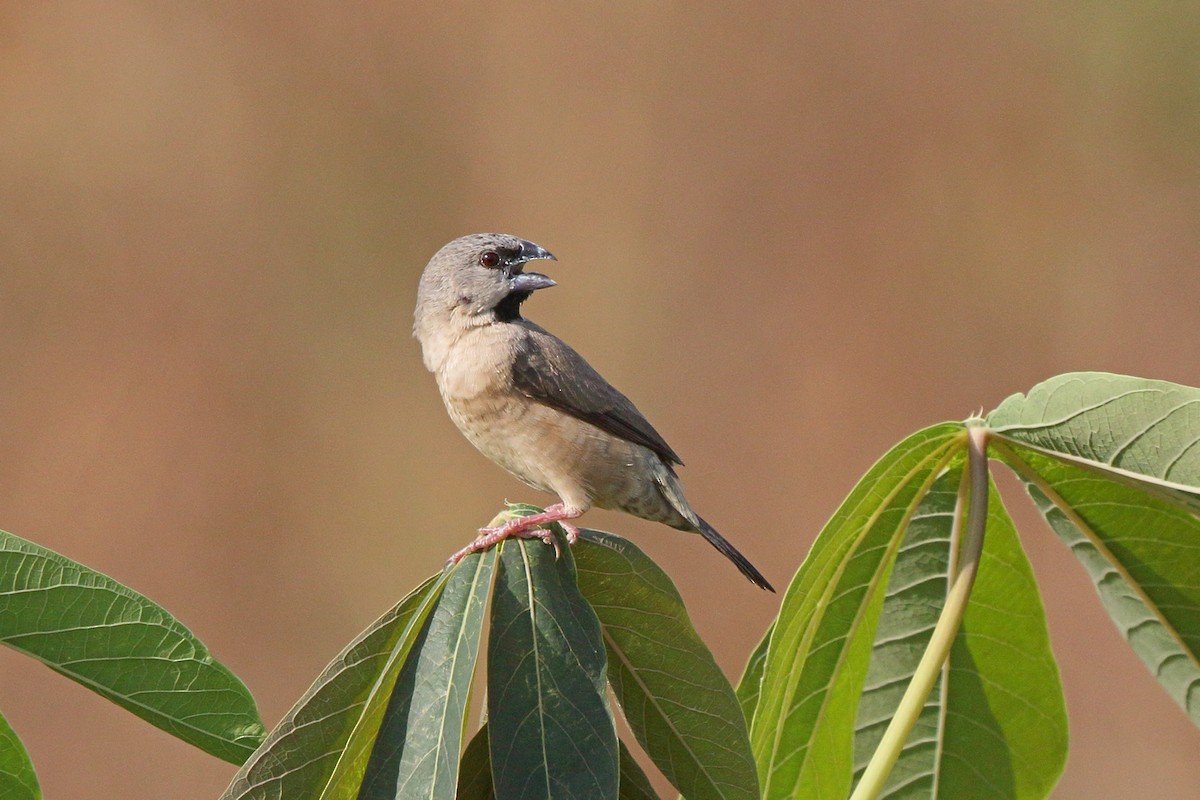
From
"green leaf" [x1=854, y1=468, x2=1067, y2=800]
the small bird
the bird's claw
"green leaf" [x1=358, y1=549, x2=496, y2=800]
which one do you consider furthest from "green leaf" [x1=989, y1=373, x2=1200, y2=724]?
the small bird

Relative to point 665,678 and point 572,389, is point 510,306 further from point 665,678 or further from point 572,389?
point 665,678

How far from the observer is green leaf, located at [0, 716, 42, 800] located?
1502 millimetres

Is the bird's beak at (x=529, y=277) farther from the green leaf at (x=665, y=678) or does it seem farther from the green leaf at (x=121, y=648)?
the green leaf at (x=121, y=648)

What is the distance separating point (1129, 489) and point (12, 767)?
170 centimetres

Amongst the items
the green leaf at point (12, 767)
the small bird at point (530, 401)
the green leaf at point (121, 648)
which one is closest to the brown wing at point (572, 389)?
the small bird at point (530, 401)

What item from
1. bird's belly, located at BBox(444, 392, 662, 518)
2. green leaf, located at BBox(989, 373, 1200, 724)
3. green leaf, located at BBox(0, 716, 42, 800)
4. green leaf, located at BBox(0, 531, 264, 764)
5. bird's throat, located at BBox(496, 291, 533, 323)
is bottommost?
green leaf, located at BBox(0, 716, 42, 800)

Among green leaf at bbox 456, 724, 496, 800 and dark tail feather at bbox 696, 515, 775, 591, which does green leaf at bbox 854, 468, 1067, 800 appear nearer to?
green leaf at bbox 456, 724, 496, 800

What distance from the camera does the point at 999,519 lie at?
2.01 meters

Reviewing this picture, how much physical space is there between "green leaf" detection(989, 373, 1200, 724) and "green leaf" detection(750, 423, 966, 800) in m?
0.16

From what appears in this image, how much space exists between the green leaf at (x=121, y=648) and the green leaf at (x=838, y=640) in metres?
0.81

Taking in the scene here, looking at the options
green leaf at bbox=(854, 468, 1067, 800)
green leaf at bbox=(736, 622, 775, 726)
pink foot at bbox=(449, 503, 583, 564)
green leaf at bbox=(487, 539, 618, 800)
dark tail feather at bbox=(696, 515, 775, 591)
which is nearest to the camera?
green leaf at bbox=(487, 539, 618, 800)

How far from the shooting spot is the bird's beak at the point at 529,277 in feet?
10.8

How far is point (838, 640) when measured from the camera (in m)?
1.94

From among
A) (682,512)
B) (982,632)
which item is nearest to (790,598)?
(982,632)
